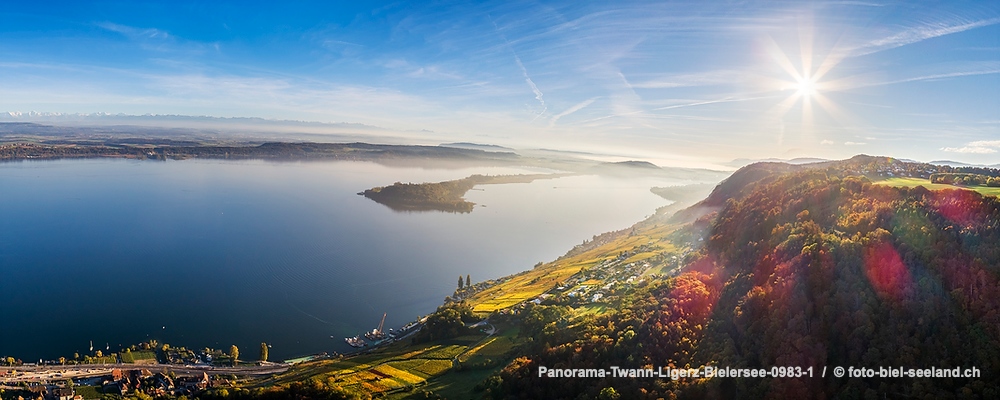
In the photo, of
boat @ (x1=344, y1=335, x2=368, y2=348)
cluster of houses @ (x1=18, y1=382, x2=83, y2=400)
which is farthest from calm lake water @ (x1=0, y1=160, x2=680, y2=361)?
cluster of houses @ (x1=18, y1=382, x2=83, y2=400)

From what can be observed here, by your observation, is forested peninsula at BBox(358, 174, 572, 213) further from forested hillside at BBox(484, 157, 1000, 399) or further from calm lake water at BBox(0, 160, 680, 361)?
forested hillside at BBox(484, 157, 1000, 399)

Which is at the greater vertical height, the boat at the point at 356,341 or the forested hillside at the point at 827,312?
the forested hillside at the point at 827,312

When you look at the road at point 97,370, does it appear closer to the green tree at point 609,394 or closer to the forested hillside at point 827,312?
the forested hillside at point 827,312

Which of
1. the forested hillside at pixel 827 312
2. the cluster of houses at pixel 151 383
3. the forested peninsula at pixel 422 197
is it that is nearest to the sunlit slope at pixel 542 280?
the forested hillside at pixel 827 312

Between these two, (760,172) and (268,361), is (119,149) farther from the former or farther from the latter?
(760,172)

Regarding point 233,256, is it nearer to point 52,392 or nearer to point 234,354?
point 234,354
